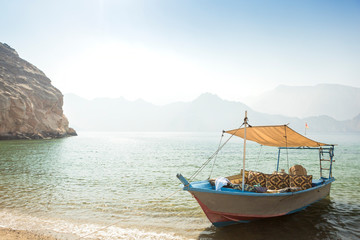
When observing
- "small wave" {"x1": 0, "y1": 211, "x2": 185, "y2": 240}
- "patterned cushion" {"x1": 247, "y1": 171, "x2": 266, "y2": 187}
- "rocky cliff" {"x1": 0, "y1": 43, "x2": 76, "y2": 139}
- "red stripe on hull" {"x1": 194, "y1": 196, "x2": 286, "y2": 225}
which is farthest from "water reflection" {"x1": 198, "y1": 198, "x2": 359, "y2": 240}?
"rocky cliff" {"x1": 0, "y1": 43, "x2": 76, "y2": 139}

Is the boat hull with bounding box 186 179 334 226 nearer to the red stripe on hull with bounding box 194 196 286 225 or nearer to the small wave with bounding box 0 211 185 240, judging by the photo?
the red stripe on hull with bounding box 194 196 286 225

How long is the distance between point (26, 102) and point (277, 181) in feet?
232

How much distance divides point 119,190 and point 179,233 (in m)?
7.37

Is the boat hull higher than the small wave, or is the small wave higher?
the boat hull

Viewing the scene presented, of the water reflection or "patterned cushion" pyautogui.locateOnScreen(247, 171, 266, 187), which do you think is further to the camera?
"patterned cushion" pyautogui.locateOnScreen(247, 171, 266, 187)

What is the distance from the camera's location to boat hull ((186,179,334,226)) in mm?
8159

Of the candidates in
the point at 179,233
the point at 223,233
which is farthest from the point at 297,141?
the point at 179,233

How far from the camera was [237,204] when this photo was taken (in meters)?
8.28

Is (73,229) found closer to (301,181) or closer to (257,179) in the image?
(257,179)

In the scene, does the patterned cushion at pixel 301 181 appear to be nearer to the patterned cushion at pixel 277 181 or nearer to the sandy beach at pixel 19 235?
the patterned cushion at pixel 277 181

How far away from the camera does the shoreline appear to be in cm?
757

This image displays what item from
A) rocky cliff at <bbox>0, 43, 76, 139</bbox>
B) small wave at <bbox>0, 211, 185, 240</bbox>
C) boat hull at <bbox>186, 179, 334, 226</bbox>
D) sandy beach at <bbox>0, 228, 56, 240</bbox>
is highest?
rocky cliff at <bbox>0, 43, 76, 139</bbox>

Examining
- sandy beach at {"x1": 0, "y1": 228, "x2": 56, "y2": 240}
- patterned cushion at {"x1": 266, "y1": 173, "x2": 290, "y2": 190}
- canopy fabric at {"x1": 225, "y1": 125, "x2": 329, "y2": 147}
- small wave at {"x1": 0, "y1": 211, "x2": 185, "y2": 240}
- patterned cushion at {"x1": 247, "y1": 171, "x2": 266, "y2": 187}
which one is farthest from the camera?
patterned cushion at {"x1": 247, "y1": 171, "x2": 266, "y2": 187}

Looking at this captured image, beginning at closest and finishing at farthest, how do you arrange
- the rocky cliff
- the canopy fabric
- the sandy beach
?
the sandy beach, the canopy fabric, the rocky cliff
